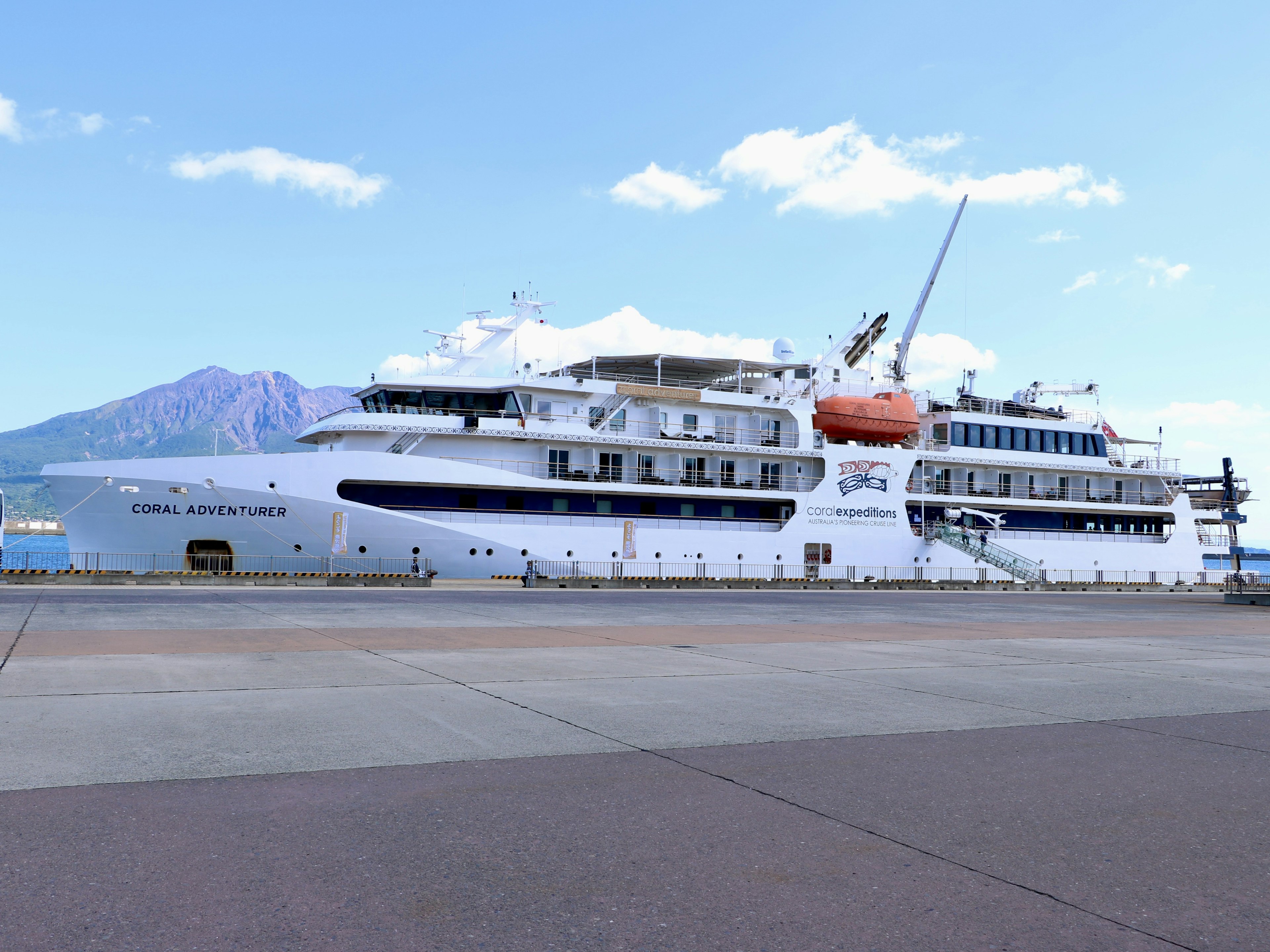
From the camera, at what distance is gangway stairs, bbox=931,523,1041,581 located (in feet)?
136

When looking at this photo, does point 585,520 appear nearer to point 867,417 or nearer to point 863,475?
point 863,475

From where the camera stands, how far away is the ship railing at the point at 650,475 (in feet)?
110

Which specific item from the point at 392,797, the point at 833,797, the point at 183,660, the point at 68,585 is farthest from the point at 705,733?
the point at 68,585

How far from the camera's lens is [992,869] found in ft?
13.6

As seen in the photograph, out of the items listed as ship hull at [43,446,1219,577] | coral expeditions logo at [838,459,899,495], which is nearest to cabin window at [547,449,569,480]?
ship hull at [43,446,1219,577]

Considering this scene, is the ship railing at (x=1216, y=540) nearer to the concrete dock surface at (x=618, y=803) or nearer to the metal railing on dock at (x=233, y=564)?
the metal railing on dock at (x=233, y=564)

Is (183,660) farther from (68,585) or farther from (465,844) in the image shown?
(68,585)

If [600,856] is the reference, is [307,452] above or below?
above

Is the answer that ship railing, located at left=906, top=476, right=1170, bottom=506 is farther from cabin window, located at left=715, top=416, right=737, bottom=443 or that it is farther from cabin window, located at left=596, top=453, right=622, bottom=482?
cabin window, located at left=596, top=453, right=622, bottom=482

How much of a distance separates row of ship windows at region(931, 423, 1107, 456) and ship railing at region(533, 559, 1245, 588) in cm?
580

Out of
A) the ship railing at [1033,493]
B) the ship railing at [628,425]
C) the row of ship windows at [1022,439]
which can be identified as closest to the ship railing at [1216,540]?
the ship railing at [1033,493]

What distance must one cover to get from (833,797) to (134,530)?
2900 cm

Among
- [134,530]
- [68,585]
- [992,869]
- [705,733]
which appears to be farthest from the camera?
[134,530]

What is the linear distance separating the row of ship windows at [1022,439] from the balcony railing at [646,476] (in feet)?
26.5
